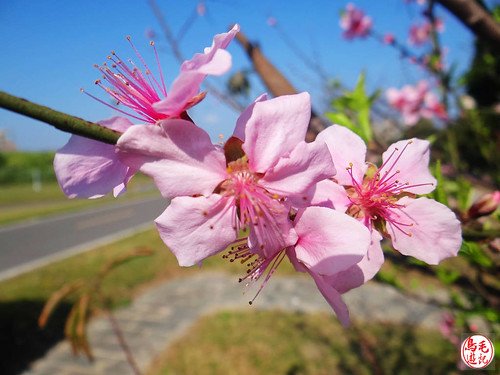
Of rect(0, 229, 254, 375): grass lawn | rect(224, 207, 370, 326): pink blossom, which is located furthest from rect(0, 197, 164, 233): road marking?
rect(224, 207, 370, 326): pink blossom

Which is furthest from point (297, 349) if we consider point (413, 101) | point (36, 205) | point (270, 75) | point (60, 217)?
point (36, 205)

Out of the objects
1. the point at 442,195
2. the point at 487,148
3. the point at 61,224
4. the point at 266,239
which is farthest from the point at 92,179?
the point at 61,224

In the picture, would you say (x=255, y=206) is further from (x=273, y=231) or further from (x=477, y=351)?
(x=477, y=351)

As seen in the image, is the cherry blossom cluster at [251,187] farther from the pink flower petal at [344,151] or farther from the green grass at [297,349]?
the green grass at [297,349]

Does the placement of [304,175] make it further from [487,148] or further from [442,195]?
[487,148]

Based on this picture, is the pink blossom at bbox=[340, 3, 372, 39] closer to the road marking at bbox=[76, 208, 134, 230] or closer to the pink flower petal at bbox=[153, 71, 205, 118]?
the pink flower petal at bbox=[153, 71, 205, 118]

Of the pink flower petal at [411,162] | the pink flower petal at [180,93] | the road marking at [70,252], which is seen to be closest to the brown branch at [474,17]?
the pink flower petal at [411,162]
